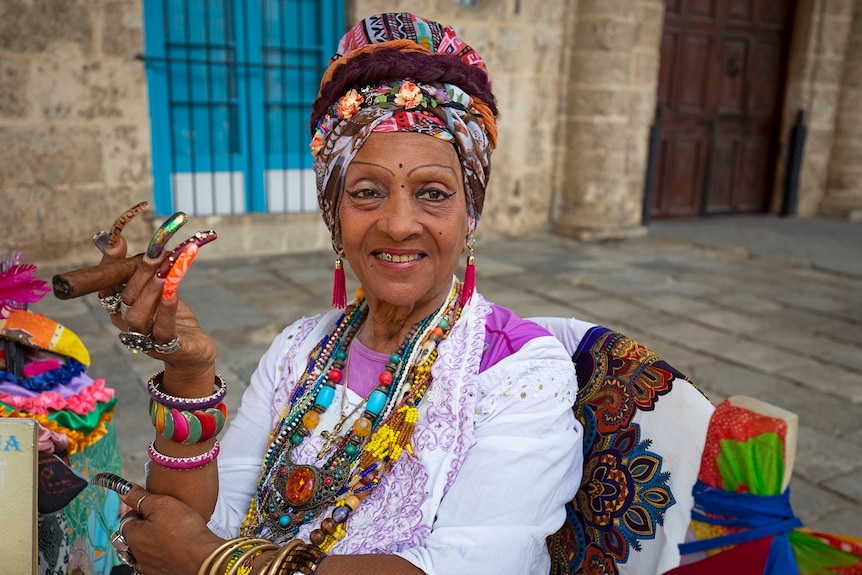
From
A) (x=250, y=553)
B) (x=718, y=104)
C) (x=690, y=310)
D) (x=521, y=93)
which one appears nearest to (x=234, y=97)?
(x=521, y=93)

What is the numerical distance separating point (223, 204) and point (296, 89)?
1.32 metres

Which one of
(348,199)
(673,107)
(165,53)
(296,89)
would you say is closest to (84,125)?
(165,53)

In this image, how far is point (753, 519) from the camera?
1044mm

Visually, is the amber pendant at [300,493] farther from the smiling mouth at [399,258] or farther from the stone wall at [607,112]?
the stone wall at [607,112]

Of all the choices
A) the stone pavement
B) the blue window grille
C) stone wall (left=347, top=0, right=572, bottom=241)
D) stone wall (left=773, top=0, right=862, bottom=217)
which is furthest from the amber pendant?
stone wall (left=773, top=0, right=862, bottom=217)

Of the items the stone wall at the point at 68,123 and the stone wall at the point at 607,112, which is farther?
the stone wall at the point at 607,112

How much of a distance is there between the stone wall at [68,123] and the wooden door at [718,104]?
587 cm

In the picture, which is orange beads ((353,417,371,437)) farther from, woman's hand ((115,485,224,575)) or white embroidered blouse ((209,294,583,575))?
woman's hand ((115,485,224,575))

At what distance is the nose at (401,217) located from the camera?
1.45 m

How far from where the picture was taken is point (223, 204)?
6.78 m

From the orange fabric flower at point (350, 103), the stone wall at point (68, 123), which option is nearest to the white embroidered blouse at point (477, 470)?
the orange fabric flower at point (350, 103)

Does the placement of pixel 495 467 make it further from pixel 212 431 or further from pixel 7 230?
pixel 7 230

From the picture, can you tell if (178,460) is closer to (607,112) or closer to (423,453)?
(423,453)

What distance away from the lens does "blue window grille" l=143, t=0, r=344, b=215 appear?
6.27m
